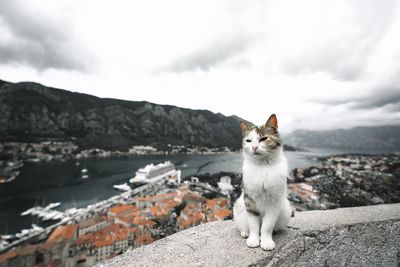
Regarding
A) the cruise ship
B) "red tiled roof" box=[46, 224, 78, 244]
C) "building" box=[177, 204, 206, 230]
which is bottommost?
the cruise ship

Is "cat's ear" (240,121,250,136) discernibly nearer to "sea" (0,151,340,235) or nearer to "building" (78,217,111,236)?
"building" (78,217,111,236)

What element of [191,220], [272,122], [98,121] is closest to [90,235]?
[191,220]

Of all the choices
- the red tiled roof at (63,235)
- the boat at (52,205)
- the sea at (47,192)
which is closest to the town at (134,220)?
the red tiled roof at (63,235)

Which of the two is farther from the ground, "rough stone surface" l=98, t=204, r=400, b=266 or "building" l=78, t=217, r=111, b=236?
"rough stone surface" l=98, t=204, r=400, b=266

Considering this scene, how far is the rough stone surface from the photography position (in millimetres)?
1469

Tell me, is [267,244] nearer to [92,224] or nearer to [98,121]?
[92,224]

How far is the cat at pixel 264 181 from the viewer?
1557mm

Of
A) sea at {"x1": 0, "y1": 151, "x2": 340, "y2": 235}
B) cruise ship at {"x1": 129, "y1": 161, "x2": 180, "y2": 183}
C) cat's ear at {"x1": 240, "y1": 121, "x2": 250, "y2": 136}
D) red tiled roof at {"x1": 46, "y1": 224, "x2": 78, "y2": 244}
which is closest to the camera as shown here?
cat's ear at {"x1": 240, "y1": 121, "x2": 250, "y2": 136}

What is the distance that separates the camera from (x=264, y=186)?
5.09 feet

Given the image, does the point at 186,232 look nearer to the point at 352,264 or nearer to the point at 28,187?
the point at 352,264

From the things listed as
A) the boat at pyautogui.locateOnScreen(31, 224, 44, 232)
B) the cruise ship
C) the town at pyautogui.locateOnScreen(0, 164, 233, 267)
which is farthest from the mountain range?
the town at pyautogui.locateOnScreen(0, 164, 233, 267)

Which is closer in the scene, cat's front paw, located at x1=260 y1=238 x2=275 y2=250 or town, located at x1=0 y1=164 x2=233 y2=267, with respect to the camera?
cat's front paw, located at x1=260 y1=238 x2=275 y2=250

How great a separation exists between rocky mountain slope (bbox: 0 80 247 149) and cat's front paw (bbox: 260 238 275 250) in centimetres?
7330

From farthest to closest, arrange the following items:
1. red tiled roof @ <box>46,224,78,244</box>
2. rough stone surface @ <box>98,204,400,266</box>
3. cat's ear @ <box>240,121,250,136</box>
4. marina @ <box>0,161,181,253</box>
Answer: marina @ <box>0,161,181,253</box>
red tiled roof @ <box>46,224,78,244</box>
cat's ear @ <box>240,121,250,136</box>
rough stone surface @ <box>98,204,400,266</box>
